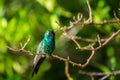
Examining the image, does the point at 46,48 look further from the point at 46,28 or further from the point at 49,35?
the point at 46,28

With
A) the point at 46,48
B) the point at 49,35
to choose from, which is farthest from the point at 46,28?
the point at 49,35

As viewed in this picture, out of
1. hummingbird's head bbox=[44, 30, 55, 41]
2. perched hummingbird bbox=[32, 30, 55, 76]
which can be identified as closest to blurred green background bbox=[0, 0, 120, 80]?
perched hummingbird bbox=[32, 30, 55, 76]

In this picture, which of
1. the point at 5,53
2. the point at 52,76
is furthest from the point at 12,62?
the point at 52,76

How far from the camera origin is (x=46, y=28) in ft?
27.2

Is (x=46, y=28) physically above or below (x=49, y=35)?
below

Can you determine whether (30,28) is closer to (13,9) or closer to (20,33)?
(20,33)

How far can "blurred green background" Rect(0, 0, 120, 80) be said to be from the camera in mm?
8070

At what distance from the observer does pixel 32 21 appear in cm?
831

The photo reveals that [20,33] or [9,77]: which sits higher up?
[20,33]

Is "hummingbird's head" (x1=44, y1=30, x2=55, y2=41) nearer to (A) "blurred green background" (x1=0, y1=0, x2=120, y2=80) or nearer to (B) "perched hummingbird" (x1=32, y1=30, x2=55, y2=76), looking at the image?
(B) "perched hummingbird" (x1=32, y1=30, x2=55, y2=76)

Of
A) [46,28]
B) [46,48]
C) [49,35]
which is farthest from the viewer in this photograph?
[46,28]

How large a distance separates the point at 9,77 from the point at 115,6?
195cm

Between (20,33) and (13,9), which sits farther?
(13,9)

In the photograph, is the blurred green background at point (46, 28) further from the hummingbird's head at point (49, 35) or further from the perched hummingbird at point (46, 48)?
the hummingbird's head at point (49, 35)
